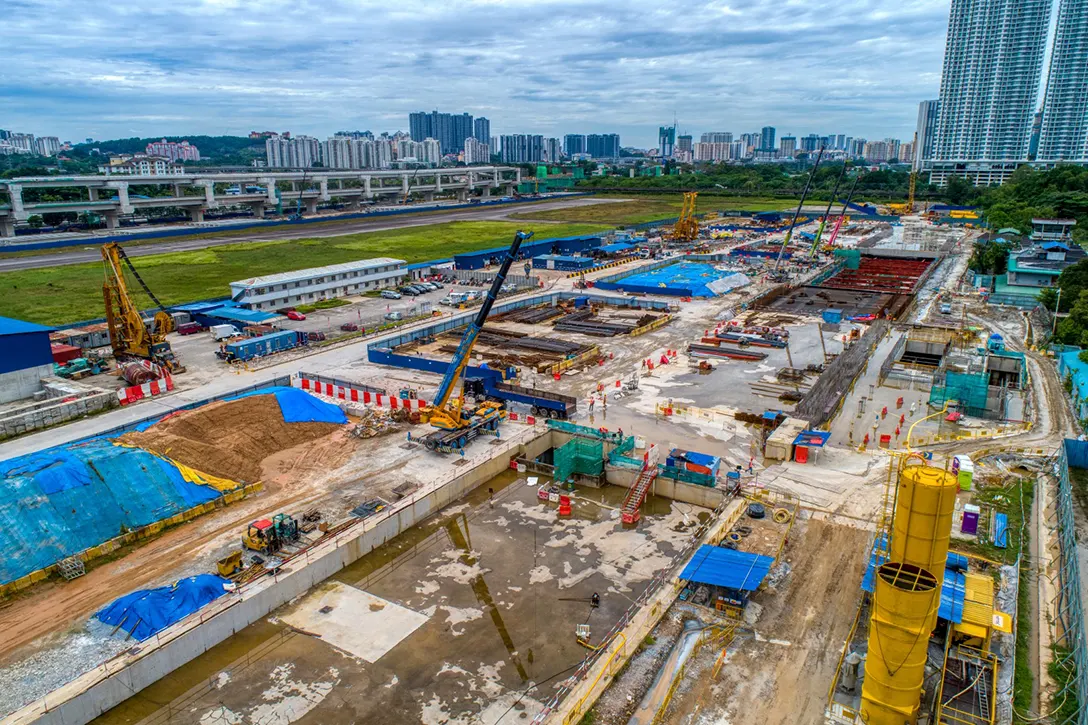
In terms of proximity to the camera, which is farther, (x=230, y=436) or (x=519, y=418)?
(x=519, y=418)

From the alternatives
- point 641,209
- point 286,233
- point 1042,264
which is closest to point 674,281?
point 1042,264

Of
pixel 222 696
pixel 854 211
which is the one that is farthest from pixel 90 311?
pixel 854 211

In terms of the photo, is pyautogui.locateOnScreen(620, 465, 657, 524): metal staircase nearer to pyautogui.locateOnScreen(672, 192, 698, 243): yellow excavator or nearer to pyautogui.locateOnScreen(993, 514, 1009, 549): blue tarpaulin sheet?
pyautogui.locateOnScreen(993, 514, 1009, 549): blue tarpaulin sheet

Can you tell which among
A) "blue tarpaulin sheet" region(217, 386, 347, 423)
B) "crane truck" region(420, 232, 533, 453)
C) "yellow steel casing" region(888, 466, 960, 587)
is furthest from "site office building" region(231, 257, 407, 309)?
"yellow steel casing" region(888, 466, 960, 587)

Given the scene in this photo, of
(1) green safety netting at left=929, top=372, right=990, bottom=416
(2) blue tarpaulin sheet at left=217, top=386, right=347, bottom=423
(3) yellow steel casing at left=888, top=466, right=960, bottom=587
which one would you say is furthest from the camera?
(1) green safety netting at left=929, top=372, right=990, bottom=416

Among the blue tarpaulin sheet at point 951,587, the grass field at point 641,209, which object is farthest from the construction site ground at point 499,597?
the grass field at point 641,209

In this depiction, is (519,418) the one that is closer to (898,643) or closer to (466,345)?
(466,345)

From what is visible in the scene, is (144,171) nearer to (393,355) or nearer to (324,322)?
(324,322)

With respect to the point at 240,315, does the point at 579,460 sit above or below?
below
